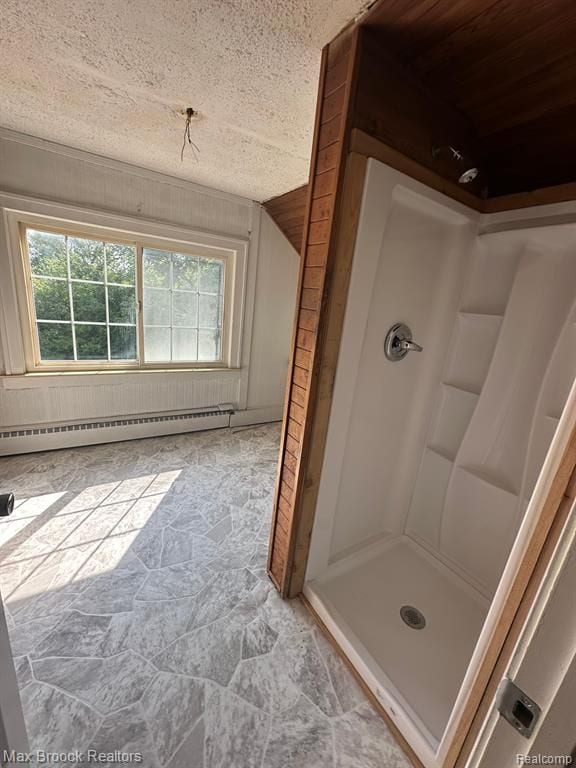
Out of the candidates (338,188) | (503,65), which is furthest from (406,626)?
(503,65)

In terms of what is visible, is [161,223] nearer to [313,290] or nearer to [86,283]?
[86,283]

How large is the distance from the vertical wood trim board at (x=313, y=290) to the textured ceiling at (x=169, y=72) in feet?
0.49

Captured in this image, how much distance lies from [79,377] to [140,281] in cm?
95

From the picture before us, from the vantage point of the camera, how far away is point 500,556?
1483mm

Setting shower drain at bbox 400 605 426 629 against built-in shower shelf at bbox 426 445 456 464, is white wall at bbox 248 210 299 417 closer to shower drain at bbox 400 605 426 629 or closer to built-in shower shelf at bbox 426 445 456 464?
built-in shower shelf at bbox 426 445 456 464

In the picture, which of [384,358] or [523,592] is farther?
[384,358]

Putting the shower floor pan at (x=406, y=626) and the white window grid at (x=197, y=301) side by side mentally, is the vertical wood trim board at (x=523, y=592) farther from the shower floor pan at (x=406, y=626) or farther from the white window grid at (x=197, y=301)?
the white window grid at (x=197, y=301)

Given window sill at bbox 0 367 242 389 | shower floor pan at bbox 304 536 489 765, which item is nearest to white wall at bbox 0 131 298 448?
window sill at bbox 0 367 242 389

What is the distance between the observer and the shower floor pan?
1.09 m

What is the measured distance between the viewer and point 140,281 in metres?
2.64

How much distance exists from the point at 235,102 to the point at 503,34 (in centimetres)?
105

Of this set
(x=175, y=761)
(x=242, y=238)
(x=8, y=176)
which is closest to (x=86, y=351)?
(x=8, y=176)

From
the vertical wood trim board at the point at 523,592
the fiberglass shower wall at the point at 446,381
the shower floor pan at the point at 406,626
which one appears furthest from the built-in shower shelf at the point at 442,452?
the vertical wood trim board at the point at 523,592

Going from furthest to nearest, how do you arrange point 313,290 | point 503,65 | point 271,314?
point 271,314, point 313,290, point 503,65
